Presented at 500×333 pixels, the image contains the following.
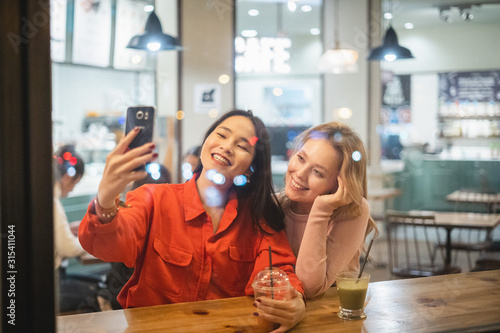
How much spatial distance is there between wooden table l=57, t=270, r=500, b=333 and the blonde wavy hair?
0.22 meters

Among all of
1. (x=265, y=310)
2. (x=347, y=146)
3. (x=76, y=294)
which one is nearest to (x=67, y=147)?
(x=265, y=310)

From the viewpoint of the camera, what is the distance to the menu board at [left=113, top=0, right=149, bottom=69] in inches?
69.2

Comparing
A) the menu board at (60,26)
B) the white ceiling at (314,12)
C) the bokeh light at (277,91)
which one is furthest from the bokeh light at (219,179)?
the white ceiling at (314,12)

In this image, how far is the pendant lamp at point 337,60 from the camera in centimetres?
384

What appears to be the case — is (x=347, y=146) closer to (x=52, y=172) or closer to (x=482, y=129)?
(x=52, y=172)

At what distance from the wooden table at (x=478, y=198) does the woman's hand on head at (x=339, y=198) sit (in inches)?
135

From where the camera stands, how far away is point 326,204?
137 cm

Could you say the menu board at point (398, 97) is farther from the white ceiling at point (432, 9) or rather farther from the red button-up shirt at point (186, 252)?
the red button-up shirt at point (186, 252)

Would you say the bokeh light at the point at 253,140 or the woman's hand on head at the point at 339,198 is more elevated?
the bokeh light at the point at 253,140

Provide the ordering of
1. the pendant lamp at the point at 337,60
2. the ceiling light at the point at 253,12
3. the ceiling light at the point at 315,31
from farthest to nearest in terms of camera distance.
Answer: the ceiling light at the point at 315,31 < the ceiling light at the point at 253,12 < the pendant lamp at the point at 337,60

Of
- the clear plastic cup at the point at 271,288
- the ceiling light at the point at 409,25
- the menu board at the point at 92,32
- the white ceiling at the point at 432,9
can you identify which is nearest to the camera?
the clear plastic cup at the point at 271,288

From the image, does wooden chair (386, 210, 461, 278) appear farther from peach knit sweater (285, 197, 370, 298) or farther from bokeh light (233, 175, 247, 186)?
bokeh light (233, 175, 247, 186)

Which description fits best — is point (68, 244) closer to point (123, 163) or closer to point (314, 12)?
point (123, 163)

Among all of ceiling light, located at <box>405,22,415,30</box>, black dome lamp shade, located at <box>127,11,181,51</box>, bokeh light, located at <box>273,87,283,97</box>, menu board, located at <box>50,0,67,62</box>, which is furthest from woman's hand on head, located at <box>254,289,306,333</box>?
ceiling light, located at <box>405,22,415,30</box>
